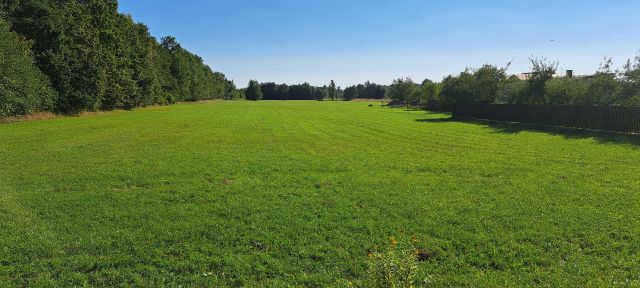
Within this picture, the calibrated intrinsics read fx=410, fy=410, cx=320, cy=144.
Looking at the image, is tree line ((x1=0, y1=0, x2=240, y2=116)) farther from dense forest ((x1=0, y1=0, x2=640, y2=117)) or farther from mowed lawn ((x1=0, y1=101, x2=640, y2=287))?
mowed lawn ((x1=0, y1=101, x2=640, y2=287))

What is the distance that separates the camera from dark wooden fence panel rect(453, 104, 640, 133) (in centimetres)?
2164

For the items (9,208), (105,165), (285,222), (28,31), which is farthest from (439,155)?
(28,31)

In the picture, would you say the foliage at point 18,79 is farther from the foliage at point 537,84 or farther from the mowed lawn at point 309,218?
the foliage at point 537,84

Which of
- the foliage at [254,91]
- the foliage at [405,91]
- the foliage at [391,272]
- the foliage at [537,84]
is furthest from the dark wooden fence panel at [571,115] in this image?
the foliage at [254,91]

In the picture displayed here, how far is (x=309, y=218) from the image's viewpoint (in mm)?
7418

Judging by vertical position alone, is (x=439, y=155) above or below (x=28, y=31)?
below

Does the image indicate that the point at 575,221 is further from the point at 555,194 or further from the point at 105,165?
the point at 105,165

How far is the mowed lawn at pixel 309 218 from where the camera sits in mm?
5223

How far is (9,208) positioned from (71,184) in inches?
87.4

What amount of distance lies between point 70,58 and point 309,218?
143ft

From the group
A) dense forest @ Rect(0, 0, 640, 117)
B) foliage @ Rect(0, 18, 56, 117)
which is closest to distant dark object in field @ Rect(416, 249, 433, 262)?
dense forest @ Rect(0, 0, 640, 117)

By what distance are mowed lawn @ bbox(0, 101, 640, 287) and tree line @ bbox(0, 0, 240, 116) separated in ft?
72.6

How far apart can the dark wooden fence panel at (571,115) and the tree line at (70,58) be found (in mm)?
38230

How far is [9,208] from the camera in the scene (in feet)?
26.4
